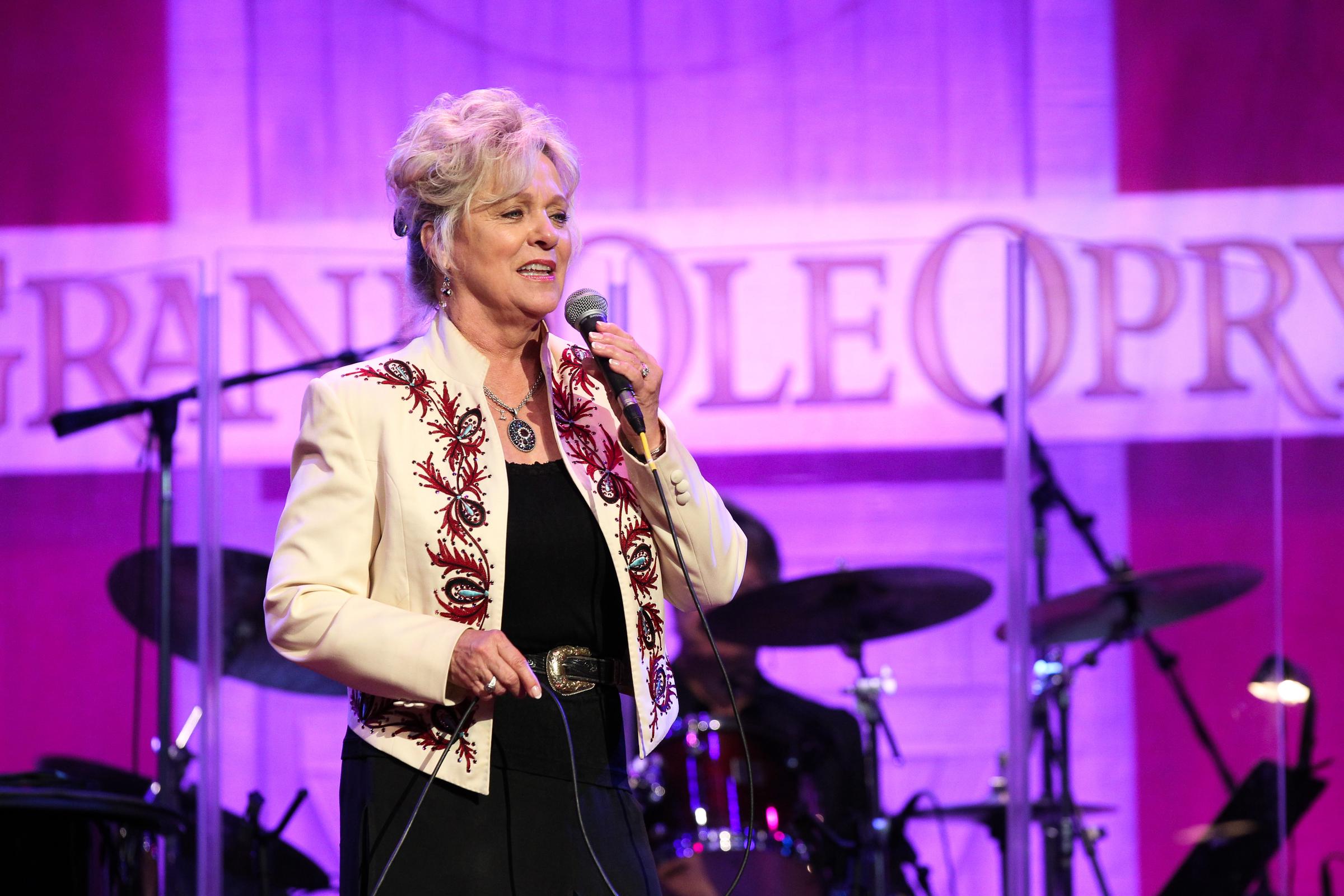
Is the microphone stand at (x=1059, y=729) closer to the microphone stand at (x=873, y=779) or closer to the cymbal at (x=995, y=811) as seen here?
the cymbal at (x=995, y=811)

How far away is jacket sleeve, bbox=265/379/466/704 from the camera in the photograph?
1.51m

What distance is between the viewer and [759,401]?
359 cm

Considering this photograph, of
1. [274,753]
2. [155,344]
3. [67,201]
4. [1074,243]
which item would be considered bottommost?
[274,753]

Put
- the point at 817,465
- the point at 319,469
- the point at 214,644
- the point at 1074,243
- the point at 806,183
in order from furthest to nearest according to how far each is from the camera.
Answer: the point at 806,183 < the point at 817,465 < the point at 1074,243 < the point at 214,644 < the point at 319,469

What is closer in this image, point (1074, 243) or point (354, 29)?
point (1074, 243)

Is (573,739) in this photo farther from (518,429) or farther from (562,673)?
(518,429)

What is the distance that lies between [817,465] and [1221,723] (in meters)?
1.13

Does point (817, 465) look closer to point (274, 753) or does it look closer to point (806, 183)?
point (806, 183)

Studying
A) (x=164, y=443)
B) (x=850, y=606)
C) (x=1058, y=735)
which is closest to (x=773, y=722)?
(x=850, y=606)

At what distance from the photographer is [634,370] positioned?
1.62 m

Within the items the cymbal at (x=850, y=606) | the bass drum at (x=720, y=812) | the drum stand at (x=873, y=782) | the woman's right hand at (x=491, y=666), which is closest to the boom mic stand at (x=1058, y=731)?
the cymbal at (x=850, y=606)

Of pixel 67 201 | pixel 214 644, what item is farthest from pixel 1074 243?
pixel 67 201

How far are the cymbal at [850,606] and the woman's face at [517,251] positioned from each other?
1.56 meters

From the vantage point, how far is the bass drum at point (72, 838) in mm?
2393
